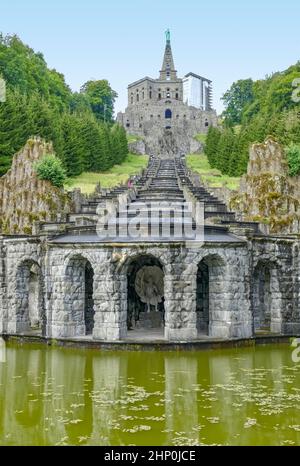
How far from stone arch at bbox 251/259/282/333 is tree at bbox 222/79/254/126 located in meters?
116

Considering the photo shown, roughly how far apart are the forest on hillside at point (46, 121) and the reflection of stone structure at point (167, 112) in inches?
814

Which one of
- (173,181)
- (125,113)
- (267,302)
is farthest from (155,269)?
(125,113)

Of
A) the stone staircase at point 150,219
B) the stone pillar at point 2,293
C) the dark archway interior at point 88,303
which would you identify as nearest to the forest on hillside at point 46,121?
the stone staircase at point 150,219

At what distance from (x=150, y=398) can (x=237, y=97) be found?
443ft

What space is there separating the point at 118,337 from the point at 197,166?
7806cm


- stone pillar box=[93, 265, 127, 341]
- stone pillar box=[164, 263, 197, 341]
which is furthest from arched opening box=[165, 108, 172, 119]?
stone pillar box=[164, 263, 197, 341]

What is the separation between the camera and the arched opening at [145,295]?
29125 millimetres

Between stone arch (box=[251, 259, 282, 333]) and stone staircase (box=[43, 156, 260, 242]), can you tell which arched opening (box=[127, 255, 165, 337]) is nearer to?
stone staircase (box=[43, 156, 260, 242])

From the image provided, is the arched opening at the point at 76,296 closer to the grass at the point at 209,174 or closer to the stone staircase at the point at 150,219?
the stone staircase at the point at 150,219

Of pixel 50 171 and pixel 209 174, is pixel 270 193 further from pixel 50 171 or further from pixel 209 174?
pixel 209 174

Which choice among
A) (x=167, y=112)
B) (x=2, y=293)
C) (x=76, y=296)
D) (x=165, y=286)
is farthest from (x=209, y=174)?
(x=167, y=112)

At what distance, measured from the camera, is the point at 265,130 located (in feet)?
253

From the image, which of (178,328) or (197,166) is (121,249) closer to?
(178,328)

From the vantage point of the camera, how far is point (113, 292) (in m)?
25.3
